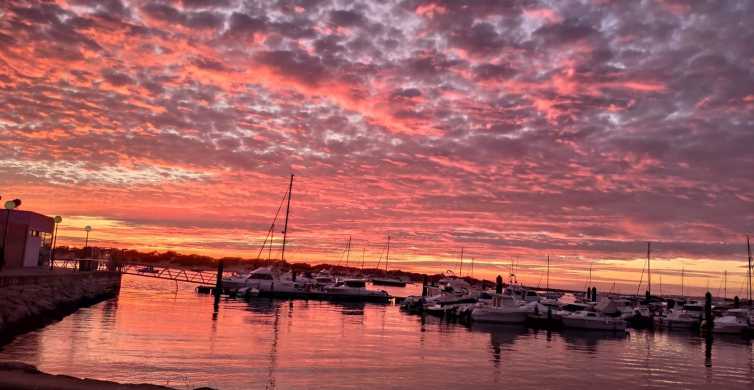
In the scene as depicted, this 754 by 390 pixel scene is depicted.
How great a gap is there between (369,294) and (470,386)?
56.3 metres

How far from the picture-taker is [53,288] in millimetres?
43281

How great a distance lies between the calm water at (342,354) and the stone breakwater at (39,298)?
1170 millimetres

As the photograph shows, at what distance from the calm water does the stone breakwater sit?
1170 mm

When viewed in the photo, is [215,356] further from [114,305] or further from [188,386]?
[114,305]

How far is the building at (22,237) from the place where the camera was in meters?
50.4

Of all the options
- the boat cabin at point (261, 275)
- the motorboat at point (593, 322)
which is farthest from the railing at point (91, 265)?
the motorboat at point (593, 322)

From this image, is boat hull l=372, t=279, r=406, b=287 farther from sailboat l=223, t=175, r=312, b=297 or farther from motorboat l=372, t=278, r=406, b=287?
sailboat l=223, t=175, r=312, b=297

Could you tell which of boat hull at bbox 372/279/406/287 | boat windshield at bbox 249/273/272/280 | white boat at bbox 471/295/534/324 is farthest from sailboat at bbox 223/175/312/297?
boat hull at bbox 372/279/406/287

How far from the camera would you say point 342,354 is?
30094 mm

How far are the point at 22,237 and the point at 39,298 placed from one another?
17.5 meters

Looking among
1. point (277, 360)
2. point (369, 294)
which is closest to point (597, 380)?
point (277, 360)

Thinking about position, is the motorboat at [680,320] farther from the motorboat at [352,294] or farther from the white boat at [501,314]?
the motorboat at [352,294]

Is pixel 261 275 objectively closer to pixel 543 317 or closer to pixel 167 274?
pixel 543 317

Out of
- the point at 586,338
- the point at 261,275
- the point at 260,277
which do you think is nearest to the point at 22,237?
the point at 260,277
